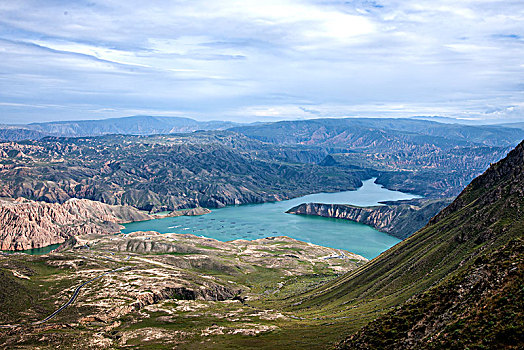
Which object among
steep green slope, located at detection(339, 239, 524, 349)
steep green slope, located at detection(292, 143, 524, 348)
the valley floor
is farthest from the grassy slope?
the valley floor

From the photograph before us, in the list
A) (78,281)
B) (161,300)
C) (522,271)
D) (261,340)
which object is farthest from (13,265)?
(522,271)

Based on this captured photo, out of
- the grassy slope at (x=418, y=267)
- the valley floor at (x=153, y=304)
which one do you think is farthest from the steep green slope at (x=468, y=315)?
the valley floor at (x=153, y=304)

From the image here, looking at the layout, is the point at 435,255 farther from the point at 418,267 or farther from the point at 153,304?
the point at 153,304

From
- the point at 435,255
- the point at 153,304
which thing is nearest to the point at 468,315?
the point at 435,255

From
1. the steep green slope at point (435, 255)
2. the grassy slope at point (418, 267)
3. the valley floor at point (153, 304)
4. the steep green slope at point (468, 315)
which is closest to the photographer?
the steep green slope at point (468, 315)

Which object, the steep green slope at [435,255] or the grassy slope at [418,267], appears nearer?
the grassy slope at [418,267]

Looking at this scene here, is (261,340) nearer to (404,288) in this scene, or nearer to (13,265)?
(404,288)

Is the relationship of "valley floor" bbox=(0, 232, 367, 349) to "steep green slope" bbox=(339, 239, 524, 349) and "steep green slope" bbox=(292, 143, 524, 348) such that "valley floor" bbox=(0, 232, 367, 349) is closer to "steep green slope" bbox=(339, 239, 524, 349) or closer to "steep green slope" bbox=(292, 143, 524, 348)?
"steep green slope" bbox=(292, 143, 524, 348)

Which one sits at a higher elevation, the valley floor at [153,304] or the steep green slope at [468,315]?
the steep green slope at [468,315]

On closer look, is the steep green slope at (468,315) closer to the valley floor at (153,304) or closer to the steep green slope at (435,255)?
the valley floor at (153,304)

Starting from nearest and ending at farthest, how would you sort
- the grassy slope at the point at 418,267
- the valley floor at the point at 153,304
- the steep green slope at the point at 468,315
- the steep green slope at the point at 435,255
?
the steep green slope at the point at 468,315 → the grassy slope at the point at 418,267 → the steep green slope at the point at 435,255 → the valley floor at the point at 153,304
